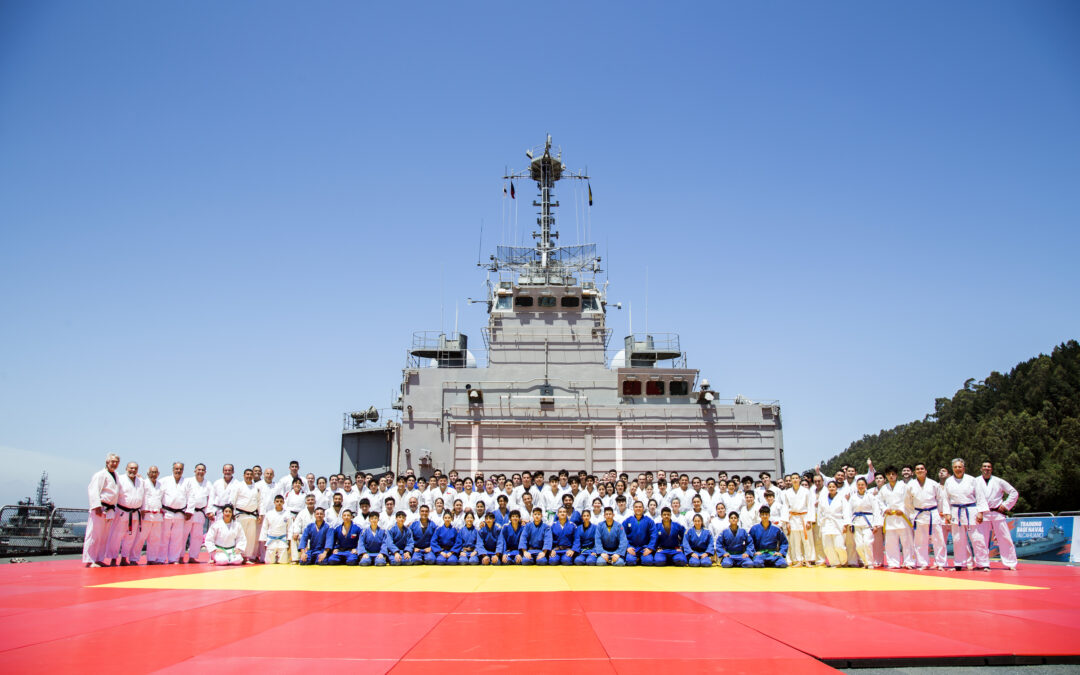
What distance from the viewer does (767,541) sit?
11477 millimetres

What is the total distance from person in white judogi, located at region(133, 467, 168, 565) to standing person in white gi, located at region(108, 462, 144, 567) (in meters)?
0.08

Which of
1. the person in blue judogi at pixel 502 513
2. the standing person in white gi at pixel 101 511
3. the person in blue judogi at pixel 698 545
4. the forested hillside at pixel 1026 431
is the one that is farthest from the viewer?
the forested hillside at pixel 1026 431

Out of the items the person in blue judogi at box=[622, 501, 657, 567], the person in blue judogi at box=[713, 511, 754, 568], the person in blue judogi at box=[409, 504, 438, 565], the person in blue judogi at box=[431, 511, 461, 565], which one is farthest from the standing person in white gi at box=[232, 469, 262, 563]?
the person in blue judogi at box=[713, 511, 754, 568]

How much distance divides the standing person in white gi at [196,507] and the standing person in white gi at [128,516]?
2.70 ft

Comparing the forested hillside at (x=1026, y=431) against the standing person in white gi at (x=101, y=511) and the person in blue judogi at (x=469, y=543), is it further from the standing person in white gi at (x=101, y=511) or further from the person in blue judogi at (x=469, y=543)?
the standing person in white gi at (x=101, y=511)

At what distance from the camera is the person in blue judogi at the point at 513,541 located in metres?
11.8

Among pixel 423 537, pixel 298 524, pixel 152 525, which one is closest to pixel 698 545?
pixel 423 537

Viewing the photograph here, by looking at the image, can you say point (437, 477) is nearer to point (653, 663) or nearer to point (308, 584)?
point (308, 584)

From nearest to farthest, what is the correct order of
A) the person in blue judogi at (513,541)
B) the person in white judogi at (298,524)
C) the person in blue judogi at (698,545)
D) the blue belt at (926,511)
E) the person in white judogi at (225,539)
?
the person in blue judogi at (698,545)
the blue belt at (926,511)
the person in blue judogi at (513,541)
the person in white judogi at (225,539)
the person in white judogi at (298,524)

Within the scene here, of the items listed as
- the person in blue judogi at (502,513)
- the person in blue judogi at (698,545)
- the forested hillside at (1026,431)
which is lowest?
the person in blue judogi at (698,545)

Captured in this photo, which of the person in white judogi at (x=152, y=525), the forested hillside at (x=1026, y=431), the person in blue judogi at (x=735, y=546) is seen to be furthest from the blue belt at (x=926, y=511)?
the forested hillside at (x=1026, y=431)

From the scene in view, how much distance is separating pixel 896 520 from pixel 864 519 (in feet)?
1.62

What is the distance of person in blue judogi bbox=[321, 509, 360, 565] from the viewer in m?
11.8

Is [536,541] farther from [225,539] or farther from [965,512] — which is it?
[965,512]
